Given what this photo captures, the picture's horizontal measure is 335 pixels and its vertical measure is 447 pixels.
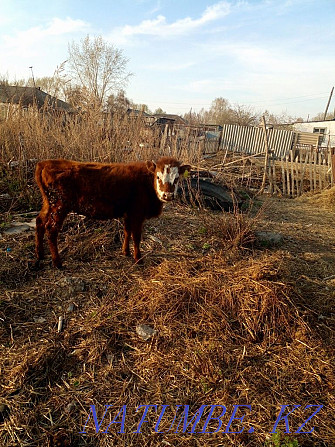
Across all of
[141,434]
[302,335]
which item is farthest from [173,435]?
[302,335]

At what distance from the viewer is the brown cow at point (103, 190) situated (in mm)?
3691

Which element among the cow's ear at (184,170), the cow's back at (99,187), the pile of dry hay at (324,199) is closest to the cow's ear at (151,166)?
the cow's back at (99,187)

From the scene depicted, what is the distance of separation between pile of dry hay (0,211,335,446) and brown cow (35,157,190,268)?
66 cm

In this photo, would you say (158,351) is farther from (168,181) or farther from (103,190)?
(103,190)

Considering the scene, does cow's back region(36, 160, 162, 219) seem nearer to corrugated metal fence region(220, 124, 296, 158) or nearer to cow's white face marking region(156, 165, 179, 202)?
cow's white face marking region(156, 165, 179, 202)

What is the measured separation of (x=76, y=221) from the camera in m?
5.11

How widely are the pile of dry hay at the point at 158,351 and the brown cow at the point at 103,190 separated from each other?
0.66 m

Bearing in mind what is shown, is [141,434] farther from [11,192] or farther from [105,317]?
[11,192]

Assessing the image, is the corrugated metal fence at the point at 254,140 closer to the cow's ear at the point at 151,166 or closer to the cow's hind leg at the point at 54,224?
the cow's ear at the point at 151,166

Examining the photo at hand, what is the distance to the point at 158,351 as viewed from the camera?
2742 millimetres

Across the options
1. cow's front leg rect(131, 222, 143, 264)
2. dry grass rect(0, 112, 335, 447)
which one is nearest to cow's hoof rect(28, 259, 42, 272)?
dry grass rect(0, 112, 335, 447)

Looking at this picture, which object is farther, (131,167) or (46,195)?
(131,167)

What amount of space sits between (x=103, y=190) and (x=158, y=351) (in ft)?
6.94

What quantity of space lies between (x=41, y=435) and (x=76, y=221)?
3533 millimetres
